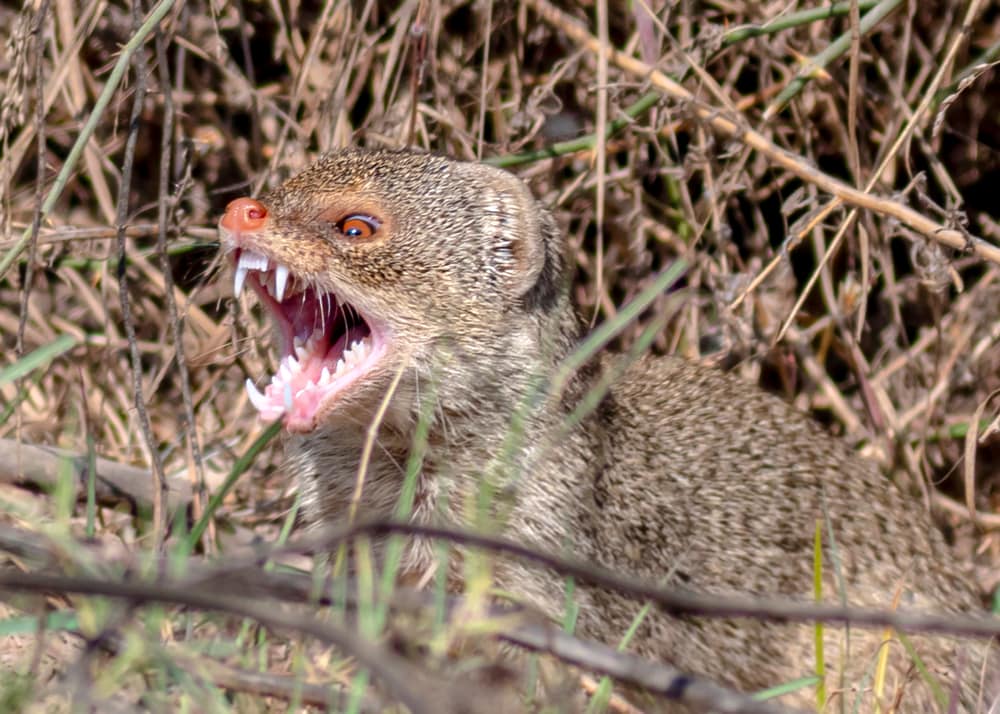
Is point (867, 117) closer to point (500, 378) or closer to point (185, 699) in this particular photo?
point (500, 378)

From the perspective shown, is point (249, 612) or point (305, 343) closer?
point (249, 612)

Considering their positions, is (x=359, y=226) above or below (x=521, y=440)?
above

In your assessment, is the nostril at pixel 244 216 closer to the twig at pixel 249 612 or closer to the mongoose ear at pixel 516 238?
the mongoose ear at pixel 516 238

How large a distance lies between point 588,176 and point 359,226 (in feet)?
3.54

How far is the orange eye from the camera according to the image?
7.82 ft

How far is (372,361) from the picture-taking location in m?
2.27

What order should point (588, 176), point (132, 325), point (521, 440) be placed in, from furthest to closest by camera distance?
point (588, 176) → point (132, 325) → point (521, 440)

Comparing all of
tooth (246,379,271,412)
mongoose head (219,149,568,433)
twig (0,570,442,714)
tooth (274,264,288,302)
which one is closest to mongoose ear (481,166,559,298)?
mongoose head (219,149,568,433)

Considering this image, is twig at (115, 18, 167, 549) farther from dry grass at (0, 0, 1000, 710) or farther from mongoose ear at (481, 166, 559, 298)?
mongoose ear at (481, 166, 559, 298)

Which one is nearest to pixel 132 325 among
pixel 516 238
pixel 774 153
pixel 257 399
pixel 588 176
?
pixel 257 399

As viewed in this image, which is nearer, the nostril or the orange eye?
the nostril

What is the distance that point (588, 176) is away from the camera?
3.33 metres

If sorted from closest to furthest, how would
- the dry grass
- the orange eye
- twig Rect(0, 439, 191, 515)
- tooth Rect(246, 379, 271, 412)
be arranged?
tooth Rect(246, 379, 271, 412) < the orange eye < twig Rect(0, 439, 191, 515) < the dry grass

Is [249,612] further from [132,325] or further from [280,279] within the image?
[132,325]
